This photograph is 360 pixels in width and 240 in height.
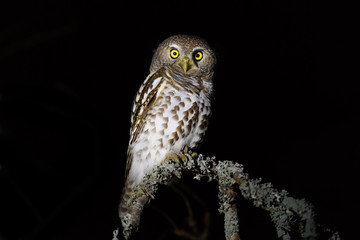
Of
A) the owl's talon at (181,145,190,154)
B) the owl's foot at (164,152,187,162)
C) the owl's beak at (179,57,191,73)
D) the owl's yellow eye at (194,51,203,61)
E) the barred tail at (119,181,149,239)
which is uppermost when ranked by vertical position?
the owl's yellow eye at (194,51,203,61)

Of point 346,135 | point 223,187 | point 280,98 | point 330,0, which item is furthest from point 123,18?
point 346,135

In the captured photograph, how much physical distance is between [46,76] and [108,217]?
1.02 metres

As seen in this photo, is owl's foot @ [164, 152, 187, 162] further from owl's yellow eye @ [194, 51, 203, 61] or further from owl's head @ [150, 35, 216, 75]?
owl's yellow eye @ [194, 51, 203, 61]

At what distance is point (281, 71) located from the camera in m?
2.36

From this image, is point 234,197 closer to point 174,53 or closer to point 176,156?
point 176,156

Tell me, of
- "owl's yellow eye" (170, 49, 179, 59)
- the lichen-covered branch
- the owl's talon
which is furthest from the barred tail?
"owl's yellow eye" (170, 49, 179, 59)

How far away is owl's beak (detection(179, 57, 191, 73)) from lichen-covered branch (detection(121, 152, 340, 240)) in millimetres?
616

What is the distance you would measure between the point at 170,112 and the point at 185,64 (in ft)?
1.10

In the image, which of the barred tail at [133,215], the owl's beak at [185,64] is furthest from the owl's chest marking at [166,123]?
the barred tail at [133,215]

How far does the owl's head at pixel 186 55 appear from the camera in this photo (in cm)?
171

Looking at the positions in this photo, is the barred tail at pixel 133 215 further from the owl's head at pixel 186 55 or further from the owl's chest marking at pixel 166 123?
the owl's head at pixel 186 55

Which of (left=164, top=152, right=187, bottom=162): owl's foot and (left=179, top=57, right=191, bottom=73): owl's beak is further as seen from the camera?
(left=179, top=57, right=191, bottom=73): owl's beak

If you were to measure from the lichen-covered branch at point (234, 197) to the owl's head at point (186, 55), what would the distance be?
2.19 feet

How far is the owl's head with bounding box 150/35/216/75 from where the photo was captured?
67.2 inches
